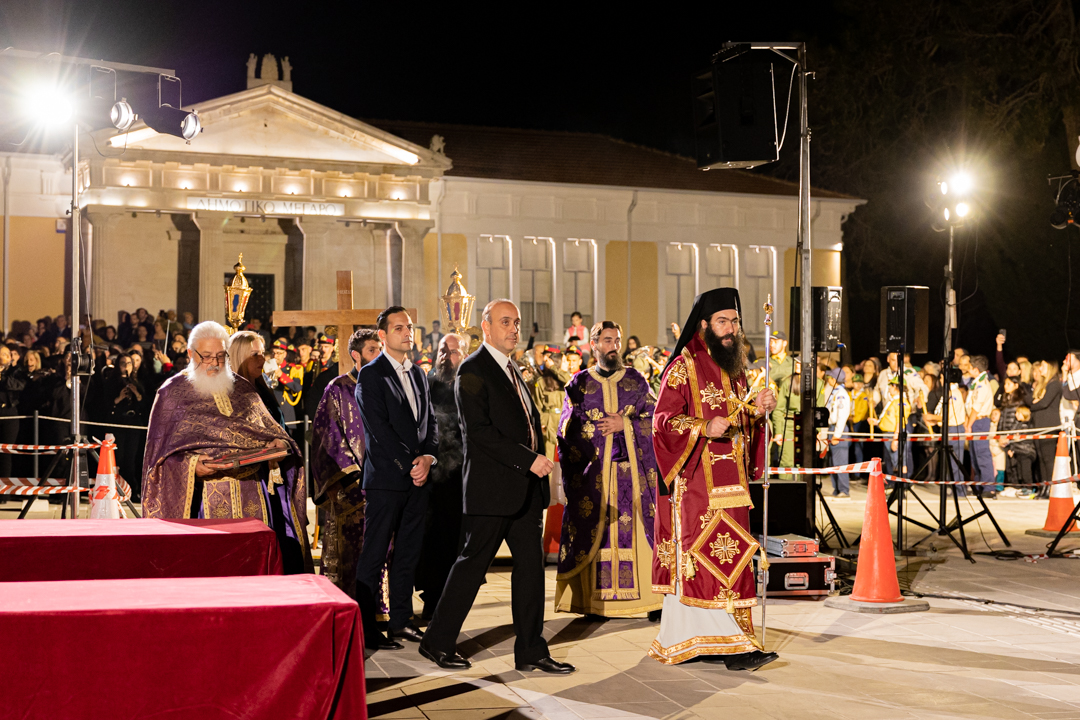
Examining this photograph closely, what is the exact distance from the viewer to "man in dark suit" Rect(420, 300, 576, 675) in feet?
20.1

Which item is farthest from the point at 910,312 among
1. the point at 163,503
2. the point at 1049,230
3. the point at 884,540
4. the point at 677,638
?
the point at 1049,230

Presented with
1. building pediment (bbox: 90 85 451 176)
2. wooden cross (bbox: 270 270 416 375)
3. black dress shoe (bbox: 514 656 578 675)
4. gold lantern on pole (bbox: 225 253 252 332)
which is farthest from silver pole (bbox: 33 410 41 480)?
building pediment (bbox: 90 85 451 176)

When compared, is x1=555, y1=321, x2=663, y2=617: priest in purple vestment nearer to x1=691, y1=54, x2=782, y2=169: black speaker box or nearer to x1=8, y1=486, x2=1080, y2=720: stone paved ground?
x1=8, y1=486, x2=1080, y2=720: stone paved ground

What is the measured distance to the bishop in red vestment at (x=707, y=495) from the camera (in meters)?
6.27

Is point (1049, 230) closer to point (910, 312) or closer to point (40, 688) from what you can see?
point (910, 312)

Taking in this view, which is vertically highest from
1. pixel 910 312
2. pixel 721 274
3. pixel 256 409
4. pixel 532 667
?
pixel 721 274

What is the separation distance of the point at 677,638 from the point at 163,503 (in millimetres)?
3020

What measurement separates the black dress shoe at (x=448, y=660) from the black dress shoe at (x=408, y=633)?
25.4 inches

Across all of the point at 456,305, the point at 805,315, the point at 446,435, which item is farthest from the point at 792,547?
the point at 456,305

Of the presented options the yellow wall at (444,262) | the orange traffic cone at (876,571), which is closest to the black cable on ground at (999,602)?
the orange traffic cone at (876,571)

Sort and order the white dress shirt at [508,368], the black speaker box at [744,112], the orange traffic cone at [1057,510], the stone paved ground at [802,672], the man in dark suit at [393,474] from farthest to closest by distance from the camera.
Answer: the orange traffic cone at [1057,510] < the black speaker box at [744,112] < the man in dark suit at [393,474] < the white dress shirt at [508,368] < the stone paved ground at [802,672]

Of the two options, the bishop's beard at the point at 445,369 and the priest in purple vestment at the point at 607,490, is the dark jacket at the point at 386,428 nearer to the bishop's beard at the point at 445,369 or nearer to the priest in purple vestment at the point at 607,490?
the priest in purple vestment at the point at 607,490

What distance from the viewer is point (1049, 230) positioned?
100.0 ft

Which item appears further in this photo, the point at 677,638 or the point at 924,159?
the point at 924,159
